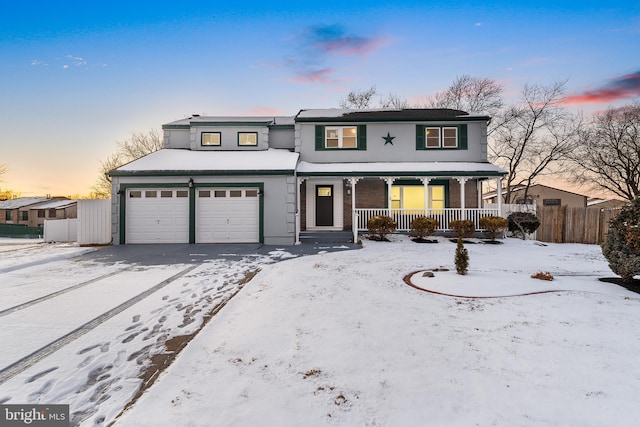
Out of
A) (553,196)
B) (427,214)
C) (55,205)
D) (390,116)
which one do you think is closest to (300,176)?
(390,116)

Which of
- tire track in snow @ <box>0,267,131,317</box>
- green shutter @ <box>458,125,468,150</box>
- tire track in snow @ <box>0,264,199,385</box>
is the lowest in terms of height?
tire track in snow @ <box>0,264,199,385</box>

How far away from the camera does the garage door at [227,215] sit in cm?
1230

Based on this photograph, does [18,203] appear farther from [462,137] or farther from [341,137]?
[462,137]

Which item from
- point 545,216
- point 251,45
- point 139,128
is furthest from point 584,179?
point 139,128

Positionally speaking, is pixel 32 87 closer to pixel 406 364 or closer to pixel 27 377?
pixel 27 377

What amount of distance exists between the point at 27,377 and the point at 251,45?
57.1 feet

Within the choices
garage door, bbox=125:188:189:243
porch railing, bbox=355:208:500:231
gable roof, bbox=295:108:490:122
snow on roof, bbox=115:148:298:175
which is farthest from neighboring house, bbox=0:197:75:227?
porch railing, bbox=355:208:500:231

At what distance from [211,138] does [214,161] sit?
125 inches

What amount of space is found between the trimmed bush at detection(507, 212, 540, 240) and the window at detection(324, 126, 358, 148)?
8.47m

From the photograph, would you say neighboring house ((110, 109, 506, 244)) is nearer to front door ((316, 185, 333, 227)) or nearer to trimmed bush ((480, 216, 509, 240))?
front door ((316, 185, 333, 227))

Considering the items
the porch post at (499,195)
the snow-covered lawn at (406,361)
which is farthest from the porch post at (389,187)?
the snow-covered lawn at (406,361)

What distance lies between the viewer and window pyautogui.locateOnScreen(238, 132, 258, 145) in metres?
15.6

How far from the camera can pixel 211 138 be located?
51.3 ft

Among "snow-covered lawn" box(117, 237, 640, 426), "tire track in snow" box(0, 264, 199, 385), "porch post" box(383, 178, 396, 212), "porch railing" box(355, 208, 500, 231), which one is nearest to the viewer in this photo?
"snow-covered lawn" box(117, 237, 640, 426)
